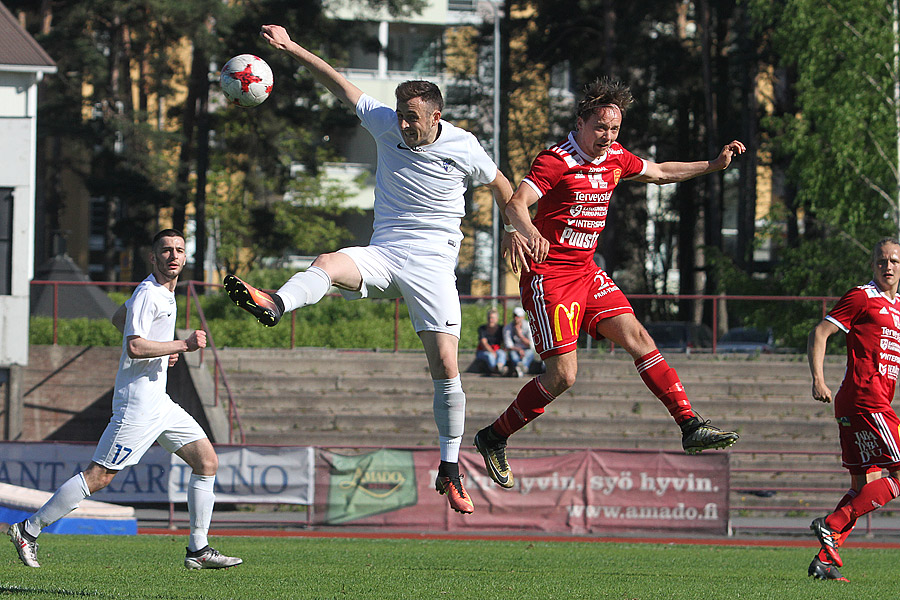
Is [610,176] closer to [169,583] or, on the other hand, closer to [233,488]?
[169,583]

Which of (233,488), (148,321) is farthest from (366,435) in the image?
(148,321)

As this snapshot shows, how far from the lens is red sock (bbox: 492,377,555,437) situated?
7207 millimetres

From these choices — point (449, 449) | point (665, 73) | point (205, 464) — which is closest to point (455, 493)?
point (449, 449)

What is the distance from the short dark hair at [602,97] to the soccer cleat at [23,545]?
4.94m

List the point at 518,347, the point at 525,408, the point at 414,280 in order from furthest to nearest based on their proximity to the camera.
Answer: the point at 518,347 → the point at 525,408 → the point at 414,280

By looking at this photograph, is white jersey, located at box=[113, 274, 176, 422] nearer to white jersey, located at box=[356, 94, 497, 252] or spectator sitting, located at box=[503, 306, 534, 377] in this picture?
white jersey, located at box=[356, 94, 497, 252]

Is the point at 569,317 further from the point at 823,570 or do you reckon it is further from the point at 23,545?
the point at 23,545

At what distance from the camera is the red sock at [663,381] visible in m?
7.09

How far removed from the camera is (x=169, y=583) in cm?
Answer: 788

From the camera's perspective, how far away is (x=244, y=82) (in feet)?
22.4

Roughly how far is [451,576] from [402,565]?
4.34ft

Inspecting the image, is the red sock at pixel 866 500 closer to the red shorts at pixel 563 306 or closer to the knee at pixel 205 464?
the red shorts at pixel 563 306

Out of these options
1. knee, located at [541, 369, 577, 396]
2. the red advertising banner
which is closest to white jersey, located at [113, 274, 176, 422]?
knee, located at [541, 369, 577, 396]

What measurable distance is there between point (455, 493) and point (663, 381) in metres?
1.53
